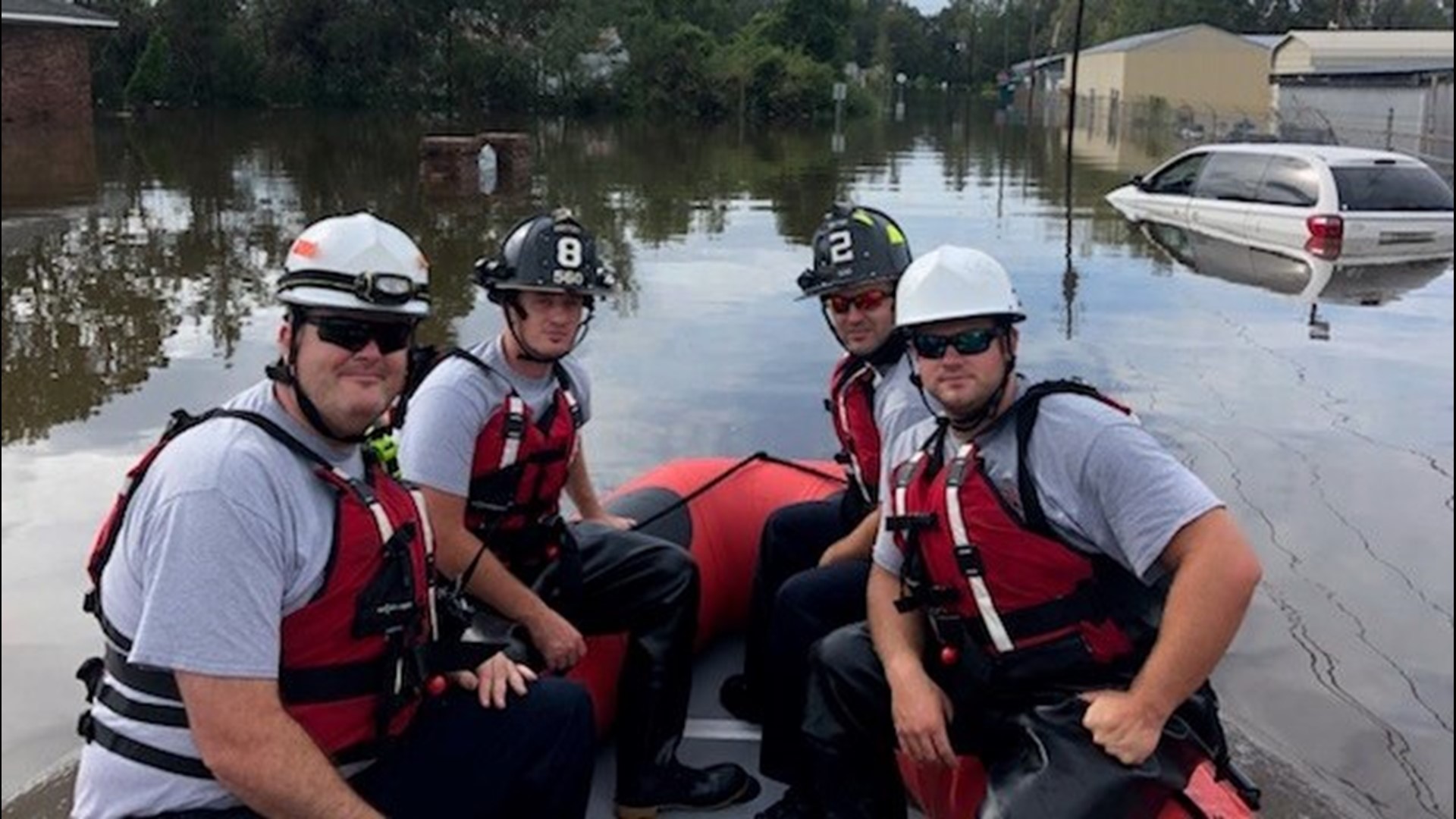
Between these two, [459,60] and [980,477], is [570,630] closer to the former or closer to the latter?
[980,477]

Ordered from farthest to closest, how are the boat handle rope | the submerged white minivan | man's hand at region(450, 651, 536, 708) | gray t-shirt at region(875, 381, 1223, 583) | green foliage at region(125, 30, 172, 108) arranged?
green foliage at region(125, 30, 172, 108)
the submerged white minivan
the boat handle rope
man's hand at region(450, 651, 536, 708)
gray t-shirt at region(875, 381, 1223, 583)

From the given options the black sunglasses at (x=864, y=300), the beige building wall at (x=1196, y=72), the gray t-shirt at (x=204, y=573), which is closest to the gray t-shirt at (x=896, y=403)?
the black sunglasses at (x=864, y=300)

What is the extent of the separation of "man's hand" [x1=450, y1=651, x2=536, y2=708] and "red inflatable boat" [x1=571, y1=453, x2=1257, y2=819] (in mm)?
901

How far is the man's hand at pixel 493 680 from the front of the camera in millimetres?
2691

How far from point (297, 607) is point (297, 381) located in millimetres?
396

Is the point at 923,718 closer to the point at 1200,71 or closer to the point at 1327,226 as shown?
the point at 1327,226

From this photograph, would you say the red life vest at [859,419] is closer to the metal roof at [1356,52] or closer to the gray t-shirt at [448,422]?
the gray t-shirt at [448,422]

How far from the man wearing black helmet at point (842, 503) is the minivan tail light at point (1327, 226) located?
10717 millimetres

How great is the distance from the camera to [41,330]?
8898 millimetres

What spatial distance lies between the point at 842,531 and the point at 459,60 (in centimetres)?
4416

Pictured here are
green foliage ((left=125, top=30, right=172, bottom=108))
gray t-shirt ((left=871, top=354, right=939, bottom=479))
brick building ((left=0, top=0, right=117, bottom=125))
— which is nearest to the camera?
brick building ((left=0, top=0, right=117, bottom=125))

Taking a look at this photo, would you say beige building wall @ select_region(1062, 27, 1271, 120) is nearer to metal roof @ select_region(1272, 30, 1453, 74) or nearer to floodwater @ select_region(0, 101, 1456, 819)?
metal roof @ select_region(1272, 30, 1453, 74)

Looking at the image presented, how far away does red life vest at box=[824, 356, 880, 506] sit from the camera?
3746 millimetres

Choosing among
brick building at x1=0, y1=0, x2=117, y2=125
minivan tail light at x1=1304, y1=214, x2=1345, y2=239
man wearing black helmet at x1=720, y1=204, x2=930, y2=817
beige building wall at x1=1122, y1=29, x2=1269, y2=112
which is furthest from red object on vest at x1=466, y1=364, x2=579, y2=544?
beige building wall at x1=1122, y1=29, x2=1269, y2=112
